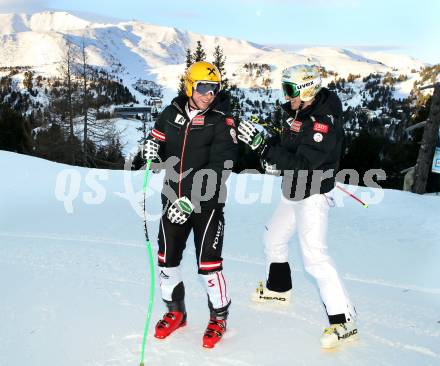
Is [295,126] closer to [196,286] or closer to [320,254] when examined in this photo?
[320,254]

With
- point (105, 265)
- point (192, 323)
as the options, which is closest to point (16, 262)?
point (105, 265)

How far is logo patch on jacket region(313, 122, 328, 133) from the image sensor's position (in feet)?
11.1

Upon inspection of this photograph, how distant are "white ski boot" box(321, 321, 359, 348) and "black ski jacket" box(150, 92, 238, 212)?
1380 millimetres

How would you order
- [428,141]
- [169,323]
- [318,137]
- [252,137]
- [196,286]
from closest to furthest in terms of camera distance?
[318,137]
[252,137]
[169,323]
[196,286]
[428,141]

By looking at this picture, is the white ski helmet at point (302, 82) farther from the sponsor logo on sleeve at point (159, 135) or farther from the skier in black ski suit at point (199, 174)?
the sponsor logo on sleeve at point (159, 135)

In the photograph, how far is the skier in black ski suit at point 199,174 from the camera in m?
3.55

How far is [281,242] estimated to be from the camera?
4.33 meters

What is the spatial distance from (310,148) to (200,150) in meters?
0.86

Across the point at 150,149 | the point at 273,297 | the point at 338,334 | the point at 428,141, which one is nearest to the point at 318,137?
the point at 150,149

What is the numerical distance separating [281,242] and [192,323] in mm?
1131

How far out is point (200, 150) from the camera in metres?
3.56

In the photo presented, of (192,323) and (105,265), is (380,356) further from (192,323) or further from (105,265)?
(105,265)

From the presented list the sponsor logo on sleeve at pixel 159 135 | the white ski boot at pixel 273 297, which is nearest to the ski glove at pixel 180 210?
the sponsor logo on sleeve at pixel 159 135

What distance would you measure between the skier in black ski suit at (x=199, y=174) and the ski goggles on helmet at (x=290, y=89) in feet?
1.63
